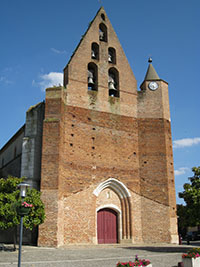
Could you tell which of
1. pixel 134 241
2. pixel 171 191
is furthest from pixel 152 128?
pixel 134 241

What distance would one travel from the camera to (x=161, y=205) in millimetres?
20828

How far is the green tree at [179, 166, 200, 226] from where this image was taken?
45.9 ft

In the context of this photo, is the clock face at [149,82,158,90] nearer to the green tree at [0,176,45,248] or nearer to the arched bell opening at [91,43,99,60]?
the arched bell opening at [91,43,99,60]

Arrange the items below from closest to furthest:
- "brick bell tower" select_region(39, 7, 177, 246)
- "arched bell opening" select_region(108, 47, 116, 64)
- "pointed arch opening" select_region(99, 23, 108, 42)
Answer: "brick bell tower" select_region(39, 7, 177, 246), "arched bell opening" select_region(108, 47, 116, 64), "pointed arch opening" select_region(99, 23, 108, 42)

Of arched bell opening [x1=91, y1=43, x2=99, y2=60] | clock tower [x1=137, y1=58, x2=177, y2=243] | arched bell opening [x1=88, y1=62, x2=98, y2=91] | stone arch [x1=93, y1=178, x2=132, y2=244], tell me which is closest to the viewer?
stone arch [x1=93, y1=178, x2=132, y2=244]

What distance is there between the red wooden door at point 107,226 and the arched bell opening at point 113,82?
9.16 metres

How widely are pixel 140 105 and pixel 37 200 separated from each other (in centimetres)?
1216

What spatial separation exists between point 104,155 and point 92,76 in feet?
21.4

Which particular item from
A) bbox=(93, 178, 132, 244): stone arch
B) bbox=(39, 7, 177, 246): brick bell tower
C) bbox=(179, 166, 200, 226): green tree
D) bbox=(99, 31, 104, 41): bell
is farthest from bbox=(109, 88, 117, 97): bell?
bbox=(179, 166, 200, 226): green tree

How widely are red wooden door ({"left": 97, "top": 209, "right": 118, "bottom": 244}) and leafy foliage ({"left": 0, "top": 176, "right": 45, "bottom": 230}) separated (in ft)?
20.4

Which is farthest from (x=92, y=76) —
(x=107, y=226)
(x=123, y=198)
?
(x=107, y=226)

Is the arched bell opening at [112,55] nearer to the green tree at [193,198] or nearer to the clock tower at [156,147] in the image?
the clock tower at [156,147]

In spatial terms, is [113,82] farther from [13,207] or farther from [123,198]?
[13,207]

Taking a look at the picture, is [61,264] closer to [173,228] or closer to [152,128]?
[173,228]
